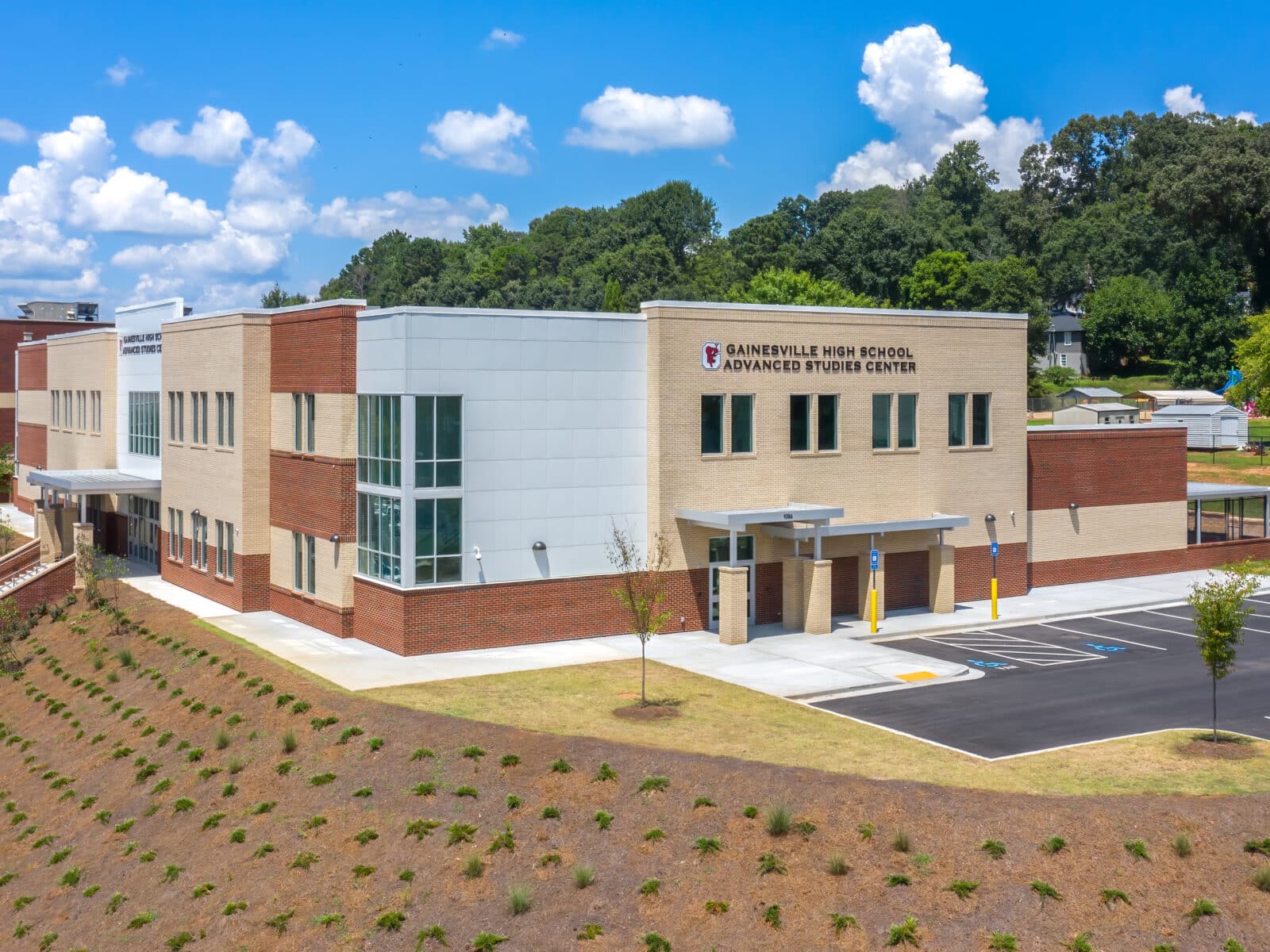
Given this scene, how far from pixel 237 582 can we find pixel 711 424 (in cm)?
1496

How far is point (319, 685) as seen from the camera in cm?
2919

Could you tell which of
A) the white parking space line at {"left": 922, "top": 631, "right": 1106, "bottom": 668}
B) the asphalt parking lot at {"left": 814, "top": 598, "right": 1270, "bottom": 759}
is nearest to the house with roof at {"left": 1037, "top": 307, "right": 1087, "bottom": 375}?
the asphalt parking lot at {"left": 814, "top": 598, "right": 1270, "bottom": 759}

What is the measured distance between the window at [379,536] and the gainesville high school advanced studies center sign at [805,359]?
9.20 meters

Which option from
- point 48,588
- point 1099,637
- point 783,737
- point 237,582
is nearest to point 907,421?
point 1099,637

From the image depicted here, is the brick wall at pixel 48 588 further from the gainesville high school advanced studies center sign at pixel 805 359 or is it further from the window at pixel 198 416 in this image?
the gainesville high school advanced studies center sign at pixel 805 359

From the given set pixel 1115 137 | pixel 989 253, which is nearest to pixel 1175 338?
pixel 989 253

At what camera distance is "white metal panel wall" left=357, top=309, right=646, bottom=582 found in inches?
1296

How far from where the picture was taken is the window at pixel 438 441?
32.7 metres

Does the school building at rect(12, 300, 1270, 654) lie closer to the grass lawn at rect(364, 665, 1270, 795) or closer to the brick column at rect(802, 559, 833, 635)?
the brick column at rect(802, 559, 833, 635)

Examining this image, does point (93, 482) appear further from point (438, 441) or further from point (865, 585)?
point (865, 585)

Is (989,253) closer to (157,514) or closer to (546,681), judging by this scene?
(157,514)

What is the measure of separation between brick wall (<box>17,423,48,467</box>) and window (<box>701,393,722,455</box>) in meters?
39.9

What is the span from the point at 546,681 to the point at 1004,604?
17005mm

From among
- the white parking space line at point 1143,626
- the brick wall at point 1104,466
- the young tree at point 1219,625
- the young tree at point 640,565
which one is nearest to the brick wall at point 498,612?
the young tree at point 640,565
